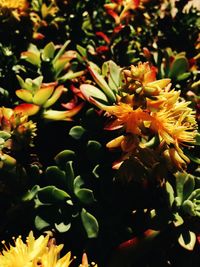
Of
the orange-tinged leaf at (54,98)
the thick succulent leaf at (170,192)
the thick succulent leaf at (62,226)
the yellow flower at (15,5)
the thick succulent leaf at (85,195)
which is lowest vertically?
the thick succulent leaf at (170,192)

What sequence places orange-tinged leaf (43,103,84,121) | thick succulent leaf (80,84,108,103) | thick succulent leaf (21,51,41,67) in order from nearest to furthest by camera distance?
thick succulent leaf (80,84,108,103), orange-tinged leaf (43,103,84,121), thick succulent leaf (21,51,41,67)

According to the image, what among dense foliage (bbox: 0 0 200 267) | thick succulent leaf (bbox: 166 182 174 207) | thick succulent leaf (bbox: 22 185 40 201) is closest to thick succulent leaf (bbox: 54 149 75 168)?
dense foliage (bbox: 0 0 200 267)

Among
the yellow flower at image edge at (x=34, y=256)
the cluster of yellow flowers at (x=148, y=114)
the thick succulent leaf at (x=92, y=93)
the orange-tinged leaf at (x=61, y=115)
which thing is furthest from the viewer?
the orange-tinged leaf at (x=61, y=115)

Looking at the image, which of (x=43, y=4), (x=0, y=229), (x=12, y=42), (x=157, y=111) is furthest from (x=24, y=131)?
(x=43, y=4)

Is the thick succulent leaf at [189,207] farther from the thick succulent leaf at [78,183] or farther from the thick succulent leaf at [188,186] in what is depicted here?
the thick succulent leaf at [78,183]

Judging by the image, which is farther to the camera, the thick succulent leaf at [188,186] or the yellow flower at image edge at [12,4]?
the yellow flower at image edge at [12,4]

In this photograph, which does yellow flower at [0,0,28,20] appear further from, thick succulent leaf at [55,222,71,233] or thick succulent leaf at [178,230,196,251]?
thick succulent leaf at [178,230,196,251]

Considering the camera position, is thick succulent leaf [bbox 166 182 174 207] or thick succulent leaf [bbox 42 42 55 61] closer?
thick succulent leaf [bbox 166 182 174 207]

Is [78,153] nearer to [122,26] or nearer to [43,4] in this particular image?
[122,26]

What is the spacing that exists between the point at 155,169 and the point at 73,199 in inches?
12.3

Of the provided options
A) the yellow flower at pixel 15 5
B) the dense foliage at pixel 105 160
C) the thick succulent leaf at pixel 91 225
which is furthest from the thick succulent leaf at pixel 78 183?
the yellow flower at pixel 15 5

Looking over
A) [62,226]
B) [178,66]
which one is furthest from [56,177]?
[178,66]

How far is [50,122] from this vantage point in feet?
5.61

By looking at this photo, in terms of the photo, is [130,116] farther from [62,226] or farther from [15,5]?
[15,5]
